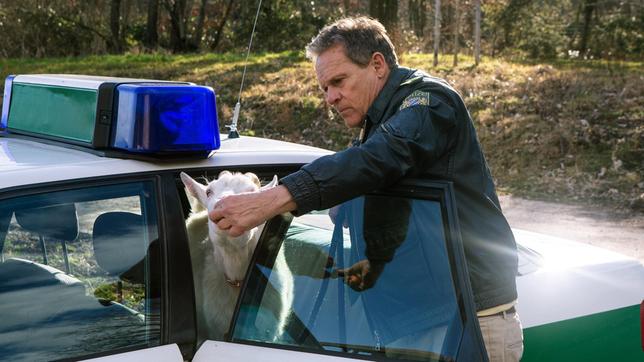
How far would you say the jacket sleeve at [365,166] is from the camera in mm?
2479

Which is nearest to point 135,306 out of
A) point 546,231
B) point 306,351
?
point 306,351

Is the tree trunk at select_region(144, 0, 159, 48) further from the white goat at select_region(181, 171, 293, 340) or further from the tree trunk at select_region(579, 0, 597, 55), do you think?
the white goat at select_region(181, 171, 293, 340)

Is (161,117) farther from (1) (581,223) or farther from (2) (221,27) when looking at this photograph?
(2) (221,27)

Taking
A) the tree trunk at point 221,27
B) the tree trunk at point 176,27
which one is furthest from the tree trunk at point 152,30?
the tree trunk at point 221,27

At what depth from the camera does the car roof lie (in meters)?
2.66

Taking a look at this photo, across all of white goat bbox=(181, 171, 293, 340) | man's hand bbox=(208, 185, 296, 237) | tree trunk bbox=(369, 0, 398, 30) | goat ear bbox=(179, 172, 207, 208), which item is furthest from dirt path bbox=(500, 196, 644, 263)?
tree trunk bbox=(369, 0, 398, 30)

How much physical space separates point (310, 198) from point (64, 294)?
0.84 meters

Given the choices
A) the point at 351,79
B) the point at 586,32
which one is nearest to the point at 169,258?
the point at 351,79

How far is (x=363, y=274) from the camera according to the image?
2643 millimetres

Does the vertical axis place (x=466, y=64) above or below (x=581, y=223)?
above

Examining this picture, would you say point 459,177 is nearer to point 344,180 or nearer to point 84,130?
point 344,180

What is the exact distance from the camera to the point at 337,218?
286 centimetres

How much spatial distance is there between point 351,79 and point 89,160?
0.93 metres

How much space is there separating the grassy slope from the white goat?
7.30 meters
